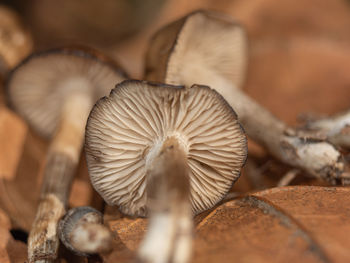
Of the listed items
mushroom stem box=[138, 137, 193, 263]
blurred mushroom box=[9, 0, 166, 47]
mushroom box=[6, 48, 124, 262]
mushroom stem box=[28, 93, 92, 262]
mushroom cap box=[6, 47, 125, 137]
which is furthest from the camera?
blurred mushroom box=[9, 0, 166, 47]

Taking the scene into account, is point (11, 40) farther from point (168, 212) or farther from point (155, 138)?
point (168, 212)

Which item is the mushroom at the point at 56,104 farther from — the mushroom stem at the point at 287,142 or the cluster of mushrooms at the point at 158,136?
the mushroom stem at the point at 287,142

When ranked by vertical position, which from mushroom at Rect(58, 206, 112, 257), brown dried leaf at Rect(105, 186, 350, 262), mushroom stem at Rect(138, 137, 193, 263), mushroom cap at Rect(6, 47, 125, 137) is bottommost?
mushroom at Rect(58, 206, 112, 257)

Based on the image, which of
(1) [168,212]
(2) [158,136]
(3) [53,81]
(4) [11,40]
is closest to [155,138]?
(2) [158,136]

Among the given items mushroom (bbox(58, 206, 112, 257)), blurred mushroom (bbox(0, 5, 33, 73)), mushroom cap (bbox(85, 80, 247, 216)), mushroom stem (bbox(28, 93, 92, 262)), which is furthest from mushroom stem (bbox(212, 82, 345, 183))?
blurred mushroom (bbox(0, 5, 33, 73))

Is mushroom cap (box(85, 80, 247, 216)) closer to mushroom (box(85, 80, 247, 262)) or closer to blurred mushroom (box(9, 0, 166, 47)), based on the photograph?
mushroom (box(85, 80, 247, 262))
